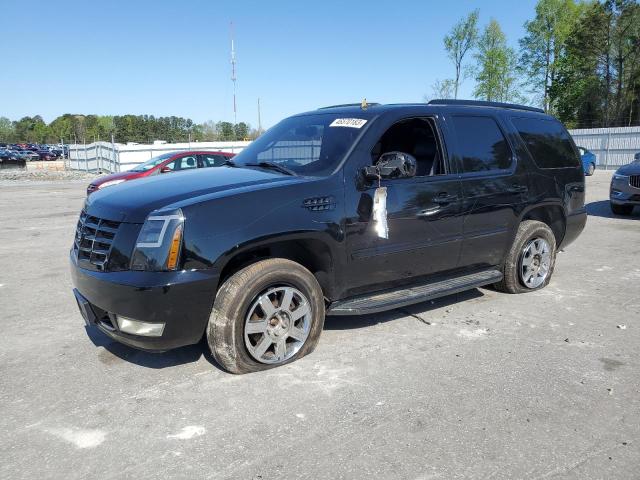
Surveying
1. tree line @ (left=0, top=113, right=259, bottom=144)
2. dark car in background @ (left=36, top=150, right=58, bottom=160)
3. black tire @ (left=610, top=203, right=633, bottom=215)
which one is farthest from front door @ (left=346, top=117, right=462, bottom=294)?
tree line @ (left=0, top=113, right=259, bottom=144)

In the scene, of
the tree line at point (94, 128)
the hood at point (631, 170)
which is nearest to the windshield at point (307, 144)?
the hood at point (631, 170)

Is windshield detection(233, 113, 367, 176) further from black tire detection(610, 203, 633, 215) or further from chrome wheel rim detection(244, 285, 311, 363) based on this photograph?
black tire detection(610, 203, 633, 215)

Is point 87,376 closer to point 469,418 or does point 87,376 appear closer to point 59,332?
point 59,332

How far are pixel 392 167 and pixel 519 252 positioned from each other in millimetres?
2153

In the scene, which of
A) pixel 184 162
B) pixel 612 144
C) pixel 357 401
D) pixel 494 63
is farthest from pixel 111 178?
pixel 494 63

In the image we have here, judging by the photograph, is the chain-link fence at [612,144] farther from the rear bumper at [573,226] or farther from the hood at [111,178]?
the rear bumper at [573,226]

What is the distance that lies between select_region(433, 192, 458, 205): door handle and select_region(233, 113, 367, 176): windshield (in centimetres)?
89

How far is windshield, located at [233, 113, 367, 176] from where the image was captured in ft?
13.2

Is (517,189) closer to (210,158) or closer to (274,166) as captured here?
Answer: (274,166)

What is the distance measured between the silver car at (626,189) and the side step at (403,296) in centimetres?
765

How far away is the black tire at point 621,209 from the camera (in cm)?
1123

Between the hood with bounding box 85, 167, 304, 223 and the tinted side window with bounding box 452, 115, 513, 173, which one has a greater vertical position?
the tinted side window with bounding box 452, 115, 513, 173

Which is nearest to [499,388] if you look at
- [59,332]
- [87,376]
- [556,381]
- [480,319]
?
[556,381]

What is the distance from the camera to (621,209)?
1134 cm
